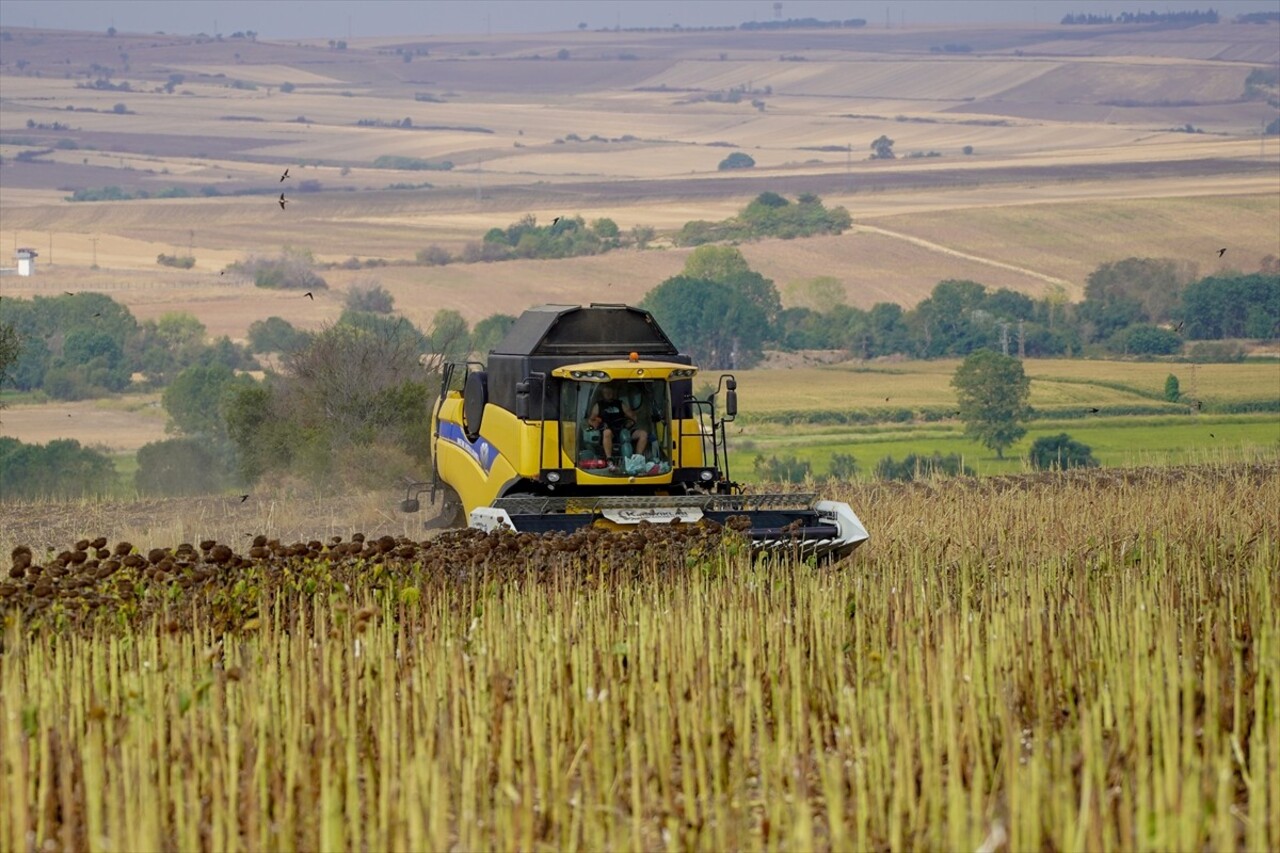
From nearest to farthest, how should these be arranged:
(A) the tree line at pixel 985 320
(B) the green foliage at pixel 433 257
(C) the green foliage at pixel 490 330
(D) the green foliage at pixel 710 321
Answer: (C) the green foliage at pixel 490 330 < (D) the green foliage at pixel 710 321 < (A) the tree line at pixel 985 320 < (B) the green foliage at pixel 433 257

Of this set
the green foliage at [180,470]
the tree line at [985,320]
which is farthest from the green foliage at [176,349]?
the green foliage at [180,470]

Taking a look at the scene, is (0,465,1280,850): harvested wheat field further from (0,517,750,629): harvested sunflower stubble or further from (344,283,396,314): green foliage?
(344,283,396,314): green foliage

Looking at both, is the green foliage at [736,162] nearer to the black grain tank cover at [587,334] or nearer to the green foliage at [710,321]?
the green foliage at [710,321]

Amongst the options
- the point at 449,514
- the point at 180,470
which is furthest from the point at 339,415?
the point at 449,514

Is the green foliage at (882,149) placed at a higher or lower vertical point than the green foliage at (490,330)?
higher

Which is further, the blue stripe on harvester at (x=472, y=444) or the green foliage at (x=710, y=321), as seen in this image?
the green foliage at (x=710, y=321)

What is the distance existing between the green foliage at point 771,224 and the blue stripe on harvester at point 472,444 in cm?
9674

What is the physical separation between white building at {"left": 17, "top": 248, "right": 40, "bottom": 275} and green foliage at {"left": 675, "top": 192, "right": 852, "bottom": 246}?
35539mm

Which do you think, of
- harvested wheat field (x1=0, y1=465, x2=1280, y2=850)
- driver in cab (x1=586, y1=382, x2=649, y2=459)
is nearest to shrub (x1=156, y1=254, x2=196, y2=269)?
driver in cab (x1=586, y1=382, x2=649, y2=459)

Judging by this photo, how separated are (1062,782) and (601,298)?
295 ft

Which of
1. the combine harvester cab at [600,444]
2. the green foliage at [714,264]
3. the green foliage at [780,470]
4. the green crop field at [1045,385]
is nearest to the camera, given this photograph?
the combine harvester cab at [600,444]

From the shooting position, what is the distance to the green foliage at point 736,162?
170875mm

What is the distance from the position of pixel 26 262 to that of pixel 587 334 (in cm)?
9251

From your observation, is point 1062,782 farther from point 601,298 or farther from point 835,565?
point 601,298
